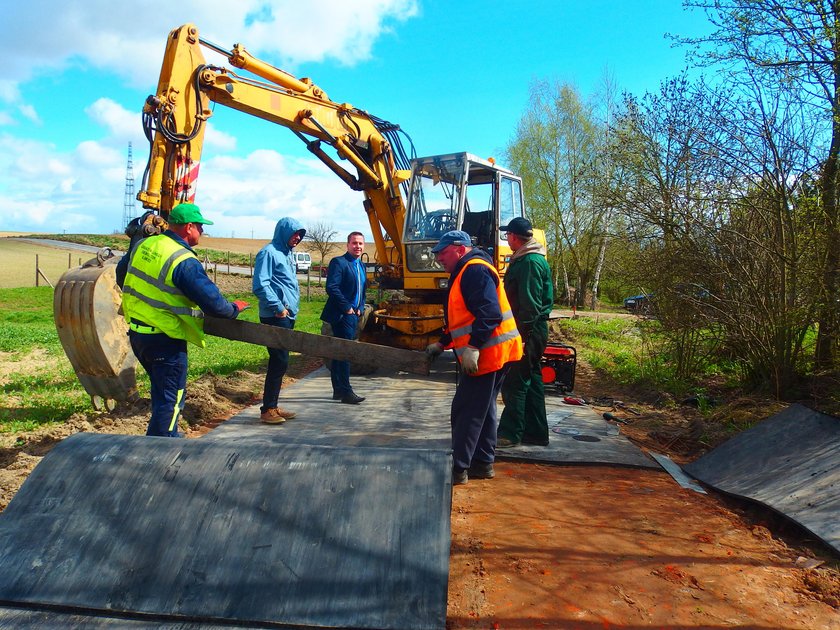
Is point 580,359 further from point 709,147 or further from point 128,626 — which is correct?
point 128,626

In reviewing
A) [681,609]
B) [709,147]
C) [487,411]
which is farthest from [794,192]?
[681,609]

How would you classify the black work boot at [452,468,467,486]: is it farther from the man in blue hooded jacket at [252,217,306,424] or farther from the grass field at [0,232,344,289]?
the grass field at [0,232,344,289]

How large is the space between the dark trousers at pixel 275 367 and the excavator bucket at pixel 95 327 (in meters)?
1.31

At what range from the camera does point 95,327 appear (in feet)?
17.9

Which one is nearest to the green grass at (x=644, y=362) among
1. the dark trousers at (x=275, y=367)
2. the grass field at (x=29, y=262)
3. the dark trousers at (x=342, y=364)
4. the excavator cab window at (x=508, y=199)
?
the excavator cab window at (x=508, y=199)

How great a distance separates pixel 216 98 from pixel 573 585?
7201mm

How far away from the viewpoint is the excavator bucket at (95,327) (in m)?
5.48

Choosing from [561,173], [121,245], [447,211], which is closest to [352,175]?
[447,211]

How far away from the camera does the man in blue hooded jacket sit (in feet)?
18.8

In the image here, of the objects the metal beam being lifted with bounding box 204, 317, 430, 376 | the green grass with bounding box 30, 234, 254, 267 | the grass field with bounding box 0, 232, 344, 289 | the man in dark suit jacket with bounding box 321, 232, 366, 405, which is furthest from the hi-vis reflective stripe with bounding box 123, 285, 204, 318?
the green grass with bounding box 30, 234, 254, 267

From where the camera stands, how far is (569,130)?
29.4m

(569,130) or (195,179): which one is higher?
(569,130)

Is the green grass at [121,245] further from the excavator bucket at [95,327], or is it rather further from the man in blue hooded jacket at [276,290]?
the man in blue hooded jacket at [276,290]

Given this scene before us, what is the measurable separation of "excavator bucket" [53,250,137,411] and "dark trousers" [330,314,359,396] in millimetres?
2198
